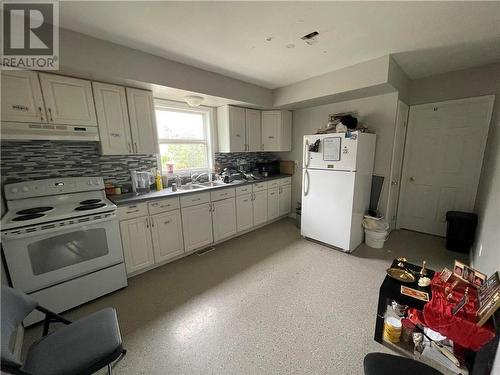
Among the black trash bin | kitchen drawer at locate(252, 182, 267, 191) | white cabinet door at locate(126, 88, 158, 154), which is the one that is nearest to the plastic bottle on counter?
white cabinet door at locate(126, 88, 158, 154)

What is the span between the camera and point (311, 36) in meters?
1.95

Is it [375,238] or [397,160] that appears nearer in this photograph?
[375,238]

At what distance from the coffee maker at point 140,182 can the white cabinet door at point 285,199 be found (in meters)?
2.34

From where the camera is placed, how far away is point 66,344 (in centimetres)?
115

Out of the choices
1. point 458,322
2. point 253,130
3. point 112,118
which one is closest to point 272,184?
point 253,130

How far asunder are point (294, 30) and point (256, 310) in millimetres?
2622

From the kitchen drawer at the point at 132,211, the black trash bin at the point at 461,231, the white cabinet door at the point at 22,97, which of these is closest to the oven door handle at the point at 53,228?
the kitchen drawer at the point at 132,211

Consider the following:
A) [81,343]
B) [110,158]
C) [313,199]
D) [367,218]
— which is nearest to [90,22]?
[110,158]

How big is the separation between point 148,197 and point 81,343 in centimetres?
145

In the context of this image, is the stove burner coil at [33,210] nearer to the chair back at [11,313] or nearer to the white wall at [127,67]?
the chair back at [11,313]

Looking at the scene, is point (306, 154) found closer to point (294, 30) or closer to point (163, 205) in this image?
point (294, 30)

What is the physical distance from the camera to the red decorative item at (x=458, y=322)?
1.10 m

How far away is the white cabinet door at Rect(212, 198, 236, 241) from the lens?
120 inches

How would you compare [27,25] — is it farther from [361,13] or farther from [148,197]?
[361,13]
